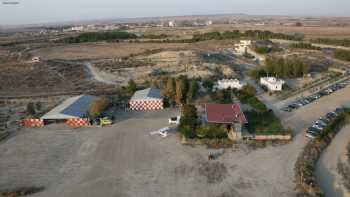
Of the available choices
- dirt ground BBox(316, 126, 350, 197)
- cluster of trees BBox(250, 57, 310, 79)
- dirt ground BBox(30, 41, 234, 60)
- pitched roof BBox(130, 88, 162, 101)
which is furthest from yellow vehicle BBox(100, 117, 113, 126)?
dirt ground BBox(30, 41, 234, 60)

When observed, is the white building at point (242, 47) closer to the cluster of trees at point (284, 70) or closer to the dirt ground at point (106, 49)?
the dirt ground at point (106, 49)

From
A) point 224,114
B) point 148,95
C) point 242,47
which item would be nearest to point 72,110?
point 148,95

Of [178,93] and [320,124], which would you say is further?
[178,93]

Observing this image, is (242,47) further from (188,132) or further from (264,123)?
(188,132)

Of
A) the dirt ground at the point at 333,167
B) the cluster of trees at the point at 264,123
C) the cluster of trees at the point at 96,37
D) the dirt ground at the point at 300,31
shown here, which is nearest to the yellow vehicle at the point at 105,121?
the cluster of trees at the point at 264,123

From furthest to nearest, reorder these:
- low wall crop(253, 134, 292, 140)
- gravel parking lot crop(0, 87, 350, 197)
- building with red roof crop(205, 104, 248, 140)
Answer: building with red roof crop(205, 104, 248, 140)
low wall crop(253, 134, 292, 140)
gravel parking lot crop(0, 87, 350, 197)

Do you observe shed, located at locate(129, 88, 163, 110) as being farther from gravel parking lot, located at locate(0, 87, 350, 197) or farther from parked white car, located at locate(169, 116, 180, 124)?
gravel parking lot, located at locate(0, 87, 350, 197)

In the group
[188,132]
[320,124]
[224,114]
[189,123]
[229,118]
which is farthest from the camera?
[224,114]
